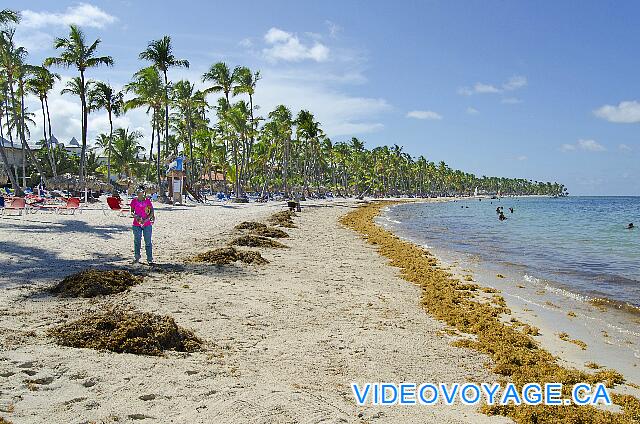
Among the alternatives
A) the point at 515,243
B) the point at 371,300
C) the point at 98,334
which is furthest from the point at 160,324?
the point at 515,243

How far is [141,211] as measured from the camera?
11227mm

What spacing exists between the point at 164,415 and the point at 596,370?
550 cm

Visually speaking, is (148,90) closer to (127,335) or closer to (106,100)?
(106,100)

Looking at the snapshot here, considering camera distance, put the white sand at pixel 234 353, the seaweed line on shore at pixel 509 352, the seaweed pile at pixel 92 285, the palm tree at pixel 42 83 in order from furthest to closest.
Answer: the palm tree at pixel 42 83, the seaweed pile at pixel 92 285, the seaweed line on shore at pixel 509 352, the white sand at pixel 234 353

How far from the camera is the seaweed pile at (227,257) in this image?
40.2 ft

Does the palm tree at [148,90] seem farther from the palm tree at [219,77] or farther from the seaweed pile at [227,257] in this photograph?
the seaweed pile at [227,257]

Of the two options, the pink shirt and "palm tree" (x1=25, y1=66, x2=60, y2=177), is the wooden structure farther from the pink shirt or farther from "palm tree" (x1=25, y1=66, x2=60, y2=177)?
the pink shirt

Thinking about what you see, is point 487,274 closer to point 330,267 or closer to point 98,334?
point 330,267

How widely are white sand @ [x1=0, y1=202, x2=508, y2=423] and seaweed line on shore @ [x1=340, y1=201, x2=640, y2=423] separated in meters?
0.32

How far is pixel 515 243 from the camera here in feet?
81.9

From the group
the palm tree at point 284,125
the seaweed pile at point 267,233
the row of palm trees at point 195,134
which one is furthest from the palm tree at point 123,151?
the seaweed pile at point 267,233

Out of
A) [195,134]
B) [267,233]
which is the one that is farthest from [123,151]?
[267,233]

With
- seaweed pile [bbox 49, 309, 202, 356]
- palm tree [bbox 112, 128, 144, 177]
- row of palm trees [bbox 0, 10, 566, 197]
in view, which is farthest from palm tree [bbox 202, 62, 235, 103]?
seaweed pile [bbox 49, 309, 202, 356]

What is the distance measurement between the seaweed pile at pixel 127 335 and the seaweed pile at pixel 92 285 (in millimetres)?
1994
